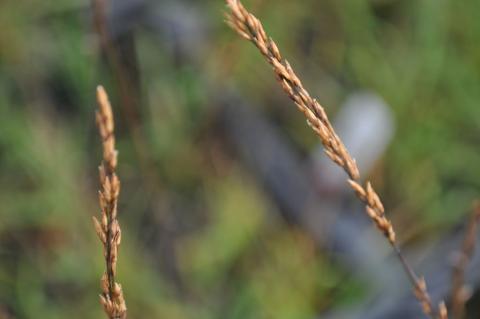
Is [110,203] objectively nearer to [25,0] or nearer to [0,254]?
[0,254]

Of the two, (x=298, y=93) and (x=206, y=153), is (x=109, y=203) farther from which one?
(x=206, y=153)

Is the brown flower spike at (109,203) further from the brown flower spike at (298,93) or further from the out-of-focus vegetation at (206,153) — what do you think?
the out-of-focus vegetation at (206,153)

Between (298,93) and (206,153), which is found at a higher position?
(298,93)

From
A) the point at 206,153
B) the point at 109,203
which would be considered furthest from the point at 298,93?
the point at 206,153

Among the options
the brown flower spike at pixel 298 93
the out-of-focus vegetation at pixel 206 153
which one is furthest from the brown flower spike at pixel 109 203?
the out-of-focus vegetation at pixel 206 153

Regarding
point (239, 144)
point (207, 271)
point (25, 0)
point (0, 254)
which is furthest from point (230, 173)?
point (25, 0)

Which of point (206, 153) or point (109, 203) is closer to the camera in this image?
point (109, 203)
